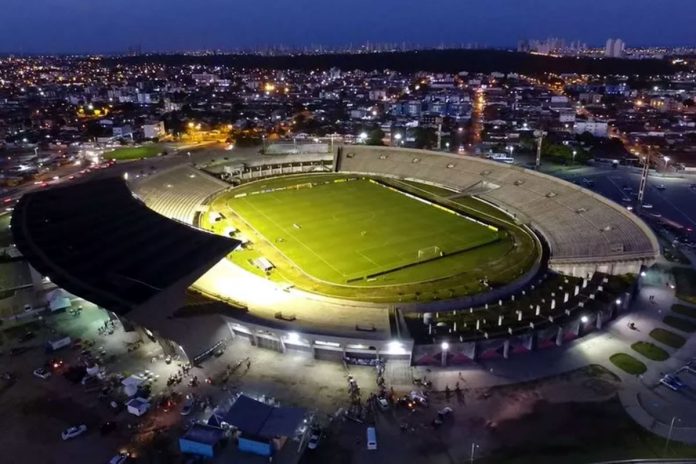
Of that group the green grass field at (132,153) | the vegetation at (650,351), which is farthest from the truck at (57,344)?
the green grass field at (132,153)

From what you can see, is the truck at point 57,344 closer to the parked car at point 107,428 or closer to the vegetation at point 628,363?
the parked car at point 107,428

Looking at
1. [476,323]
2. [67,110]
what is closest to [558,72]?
[67,110]

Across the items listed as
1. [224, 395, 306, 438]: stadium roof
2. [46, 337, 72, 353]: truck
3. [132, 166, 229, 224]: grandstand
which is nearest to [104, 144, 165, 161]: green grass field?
[132, 166, 229, 224]: grandstand

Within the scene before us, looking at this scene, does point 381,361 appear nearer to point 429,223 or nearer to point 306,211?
point 429,223

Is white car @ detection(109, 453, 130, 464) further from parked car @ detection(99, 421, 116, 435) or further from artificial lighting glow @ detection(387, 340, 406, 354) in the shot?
artificial lighting glow @ detection(387, 340, 406, 354)

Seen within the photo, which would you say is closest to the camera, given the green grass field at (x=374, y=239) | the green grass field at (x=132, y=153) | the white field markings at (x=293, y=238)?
the green grass field at (x=374, y=239)

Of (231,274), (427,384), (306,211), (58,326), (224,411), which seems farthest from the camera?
(306,211)
